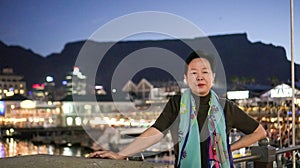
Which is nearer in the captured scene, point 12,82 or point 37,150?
point 37,150

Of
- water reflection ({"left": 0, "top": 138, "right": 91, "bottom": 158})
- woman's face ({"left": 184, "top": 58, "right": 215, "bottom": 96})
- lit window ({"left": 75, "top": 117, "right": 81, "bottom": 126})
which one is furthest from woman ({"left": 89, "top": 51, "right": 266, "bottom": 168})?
lit window ({"left": 75, "top": 117, "right": 81, "bottom": 126})

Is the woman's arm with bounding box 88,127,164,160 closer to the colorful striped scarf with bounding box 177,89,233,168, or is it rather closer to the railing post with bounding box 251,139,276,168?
the colorful striped scarf with bounding box 177,89,233,168

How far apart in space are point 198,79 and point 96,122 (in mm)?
78012

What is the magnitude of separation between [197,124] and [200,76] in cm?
22

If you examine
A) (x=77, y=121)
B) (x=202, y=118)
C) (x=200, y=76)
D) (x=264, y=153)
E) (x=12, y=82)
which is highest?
(x=12, y=82)

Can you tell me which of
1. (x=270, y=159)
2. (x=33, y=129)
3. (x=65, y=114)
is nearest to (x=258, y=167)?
(x=270, y=159)

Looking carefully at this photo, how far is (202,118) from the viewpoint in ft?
6.54

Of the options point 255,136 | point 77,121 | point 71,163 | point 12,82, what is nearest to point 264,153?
point 255,136

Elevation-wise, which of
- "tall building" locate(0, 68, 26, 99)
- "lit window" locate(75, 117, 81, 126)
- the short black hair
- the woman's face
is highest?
"tall building" locate(0, 68, 26, 99)

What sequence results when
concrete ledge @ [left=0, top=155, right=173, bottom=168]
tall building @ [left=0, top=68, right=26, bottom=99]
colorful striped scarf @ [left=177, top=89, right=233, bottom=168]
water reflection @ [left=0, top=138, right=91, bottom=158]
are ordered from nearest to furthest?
concrete ledge @ [left=0, top=155, right=173, bottom=168]
colorful striped scarf @ [left=177, top=89, right=233, bottom=168]
water reflection @ [left=0, top=138, right=91, bottom=158]
tall building @ [left=0, top=68, right=26, bottom=99]

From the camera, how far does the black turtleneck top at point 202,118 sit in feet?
6.48

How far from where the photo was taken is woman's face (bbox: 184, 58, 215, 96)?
203cm

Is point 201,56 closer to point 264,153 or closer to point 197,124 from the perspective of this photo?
point 197,124

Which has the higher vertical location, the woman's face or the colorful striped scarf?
the woman's face
